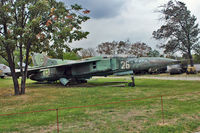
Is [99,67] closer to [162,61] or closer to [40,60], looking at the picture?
[162,61]

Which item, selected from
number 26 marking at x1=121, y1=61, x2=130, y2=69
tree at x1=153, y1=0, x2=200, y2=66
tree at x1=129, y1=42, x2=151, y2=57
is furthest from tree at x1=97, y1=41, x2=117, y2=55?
number 26 marking at x1=121, y1=61, x2=130, y2=69

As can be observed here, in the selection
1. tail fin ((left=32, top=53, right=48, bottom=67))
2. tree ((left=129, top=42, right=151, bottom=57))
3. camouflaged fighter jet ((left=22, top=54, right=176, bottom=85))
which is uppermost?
tree ((left=129, top=42, right=151, bottom=57))

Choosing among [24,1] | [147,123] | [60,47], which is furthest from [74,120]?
[24,1]

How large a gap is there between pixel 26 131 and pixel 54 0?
10.8m

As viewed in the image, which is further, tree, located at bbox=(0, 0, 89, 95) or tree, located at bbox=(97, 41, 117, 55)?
tree, located at bbox=(97, 41, 117, 55)

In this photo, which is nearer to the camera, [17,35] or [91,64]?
[17,35]

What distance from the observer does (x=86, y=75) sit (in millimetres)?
18312

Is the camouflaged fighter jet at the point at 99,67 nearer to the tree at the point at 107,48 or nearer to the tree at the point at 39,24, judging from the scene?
the tree at the point at 39,24

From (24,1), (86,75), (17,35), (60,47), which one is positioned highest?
(24,1)

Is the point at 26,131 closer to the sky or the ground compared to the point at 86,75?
closer to the ground

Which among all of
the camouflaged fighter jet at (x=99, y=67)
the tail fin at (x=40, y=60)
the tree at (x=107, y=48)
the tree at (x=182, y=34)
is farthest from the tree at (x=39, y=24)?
the tree at (x=107, y=48)

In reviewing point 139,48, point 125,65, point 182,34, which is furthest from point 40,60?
point 139,48

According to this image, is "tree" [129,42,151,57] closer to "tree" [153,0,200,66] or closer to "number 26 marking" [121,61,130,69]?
"tree" [153,0,200,66]

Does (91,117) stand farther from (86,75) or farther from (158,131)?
(86,75)
